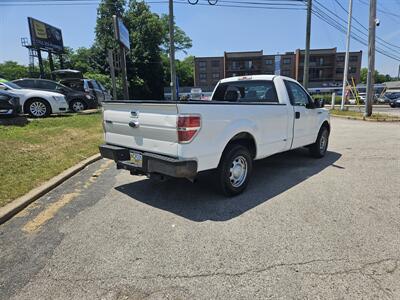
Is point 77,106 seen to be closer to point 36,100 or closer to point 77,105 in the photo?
point 77,105

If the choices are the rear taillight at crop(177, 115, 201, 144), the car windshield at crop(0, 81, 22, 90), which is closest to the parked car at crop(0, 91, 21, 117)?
the car windshield at crop(0, 81, 22, 90)

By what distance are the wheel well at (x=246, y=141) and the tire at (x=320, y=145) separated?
2675mm

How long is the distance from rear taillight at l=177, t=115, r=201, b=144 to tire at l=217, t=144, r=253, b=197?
798 mm

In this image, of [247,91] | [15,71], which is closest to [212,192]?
[247,91]

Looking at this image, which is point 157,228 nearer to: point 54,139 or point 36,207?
point 36,207

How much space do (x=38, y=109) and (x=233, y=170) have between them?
9981 mm

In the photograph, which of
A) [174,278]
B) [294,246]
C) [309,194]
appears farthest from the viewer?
[309,194]

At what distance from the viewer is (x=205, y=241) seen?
3166mm

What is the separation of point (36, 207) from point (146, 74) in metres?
40.5

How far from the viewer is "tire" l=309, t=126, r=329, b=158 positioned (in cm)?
681

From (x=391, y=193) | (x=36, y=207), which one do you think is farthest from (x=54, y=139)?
(x=391, y=193)

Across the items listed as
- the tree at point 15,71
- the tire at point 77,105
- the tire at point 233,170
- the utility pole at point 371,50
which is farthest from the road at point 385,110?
the tree at point 15,71

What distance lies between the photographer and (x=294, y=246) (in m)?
3.04

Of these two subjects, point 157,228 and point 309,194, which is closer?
point 157,228
